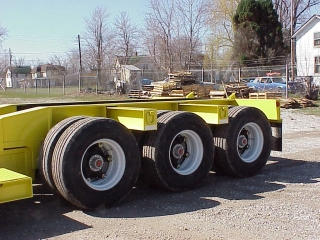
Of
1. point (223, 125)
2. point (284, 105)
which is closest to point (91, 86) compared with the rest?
point (284, 105)

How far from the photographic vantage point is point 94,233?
15.4ft

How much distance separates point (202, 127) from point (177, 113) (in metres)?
0.49

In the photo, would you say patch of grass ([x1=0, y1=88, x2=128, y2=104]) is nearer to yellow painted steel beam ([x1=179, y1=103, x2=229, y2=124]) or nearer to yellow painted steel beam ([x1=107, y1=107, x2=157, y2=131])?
yellow painted steel beam ([x1=179, y1=103, x2=229, y2=124])

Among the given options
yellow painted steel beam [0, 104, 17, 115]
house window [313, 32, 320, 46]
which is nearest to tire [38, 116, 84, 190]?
yellow painted steel beam [0, 104, 17, 115]

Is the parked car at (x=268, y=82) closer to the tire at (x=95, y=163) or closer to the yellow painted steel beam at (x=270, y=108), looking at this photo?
the yellow painted steel beam at (x=270, y=108)

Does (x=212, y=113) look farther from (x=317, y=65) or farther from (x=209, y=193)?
(x=317, y=65)

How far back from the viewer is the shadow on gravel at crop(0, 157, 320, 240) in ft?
16.1

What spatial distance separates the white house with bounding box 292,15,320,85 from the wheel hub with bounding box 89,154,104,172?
35611 millimetres

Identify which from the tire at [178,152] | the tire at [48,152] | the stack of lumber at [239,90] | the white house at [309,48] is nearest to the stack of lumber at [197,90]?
the stack of lumber at [239,90]

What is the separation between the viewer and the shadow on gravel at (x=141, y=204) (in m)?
4.91

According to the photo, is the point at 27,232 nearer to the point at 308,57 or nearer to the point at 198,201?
the point at 198,201

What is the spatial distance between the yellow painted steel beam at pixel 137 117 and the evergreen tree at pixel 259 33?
125 ft

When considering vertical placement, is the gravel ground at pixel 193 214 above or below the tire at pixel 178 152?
below

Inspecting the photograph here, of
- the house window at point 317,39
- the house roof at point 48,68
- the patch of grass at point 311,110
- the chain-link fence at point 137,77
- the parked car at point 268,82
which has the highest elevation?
the house roof at point 48,68
